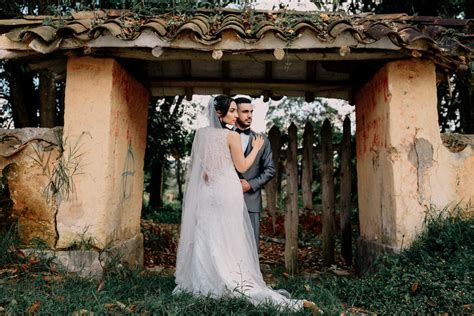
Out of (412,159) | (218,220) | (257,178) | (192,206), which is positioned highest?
(412,159)

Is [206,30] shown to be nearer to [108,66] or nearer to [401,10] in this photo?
[108,66]

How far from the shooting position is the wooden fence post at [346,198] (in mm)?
5762

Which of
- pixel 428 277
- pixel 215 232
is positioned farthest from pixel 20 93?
pixel 428 277

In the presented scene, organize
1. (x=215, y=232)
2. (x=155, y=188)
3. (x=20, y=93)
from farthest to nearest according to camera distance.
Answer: (x=155, y=188) → (x=20, y=93) → (x=215, y=232)

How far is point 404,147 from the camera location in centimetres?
425

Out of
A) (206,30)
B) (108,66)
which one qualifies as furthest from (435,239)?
(108,66)

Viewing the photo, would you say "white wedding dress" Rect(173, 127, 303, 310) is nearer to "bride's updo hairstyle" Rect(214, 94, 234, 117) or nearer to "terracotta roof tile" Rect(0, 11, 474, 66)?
"bride's updo hairstyle" Rect(214, 94, 234, 117)

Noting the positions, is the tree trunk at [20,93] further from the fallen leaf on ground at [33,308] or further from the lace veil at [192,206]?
the fallen leaf on ground at [33,308]

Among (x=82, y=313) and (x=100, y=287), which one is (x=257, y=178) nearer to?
(x=100, y=287)

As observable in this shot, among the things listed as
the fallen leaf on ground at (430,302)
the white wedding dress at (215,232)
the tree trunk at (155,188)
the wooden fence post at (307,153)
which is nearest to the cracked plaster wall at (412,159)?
the fallen leaf on ground at (430,302)

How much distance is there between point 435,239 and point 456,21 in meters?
2.29

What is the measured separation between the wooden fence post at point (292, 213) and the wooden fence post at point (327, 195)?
41 centimetres

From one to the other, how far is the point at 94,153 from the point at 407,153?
327cm

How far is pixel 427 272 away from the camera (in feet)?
11.9
